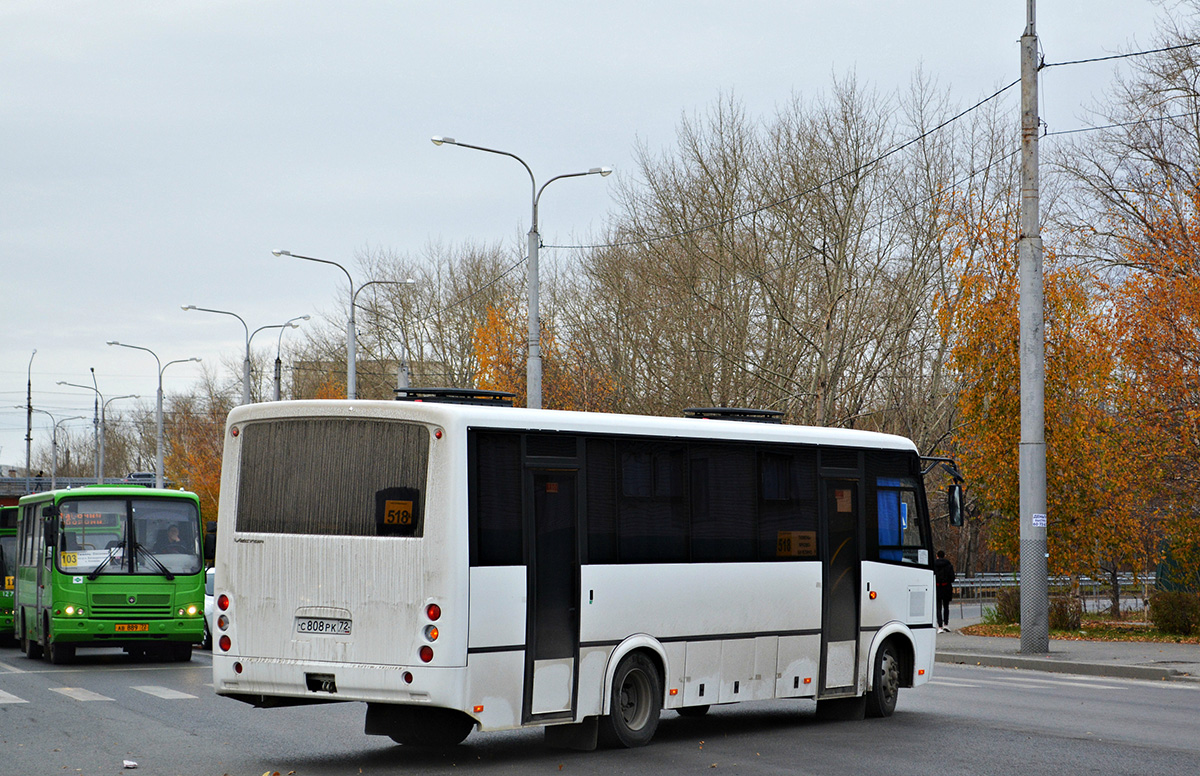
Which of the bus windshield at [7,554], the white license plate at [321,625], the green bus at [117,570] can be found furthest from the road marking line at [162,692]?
the bus windshield at [7,554]

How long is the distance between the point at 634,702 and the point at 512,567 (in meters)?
1.84

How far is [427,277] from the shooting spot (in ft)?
206

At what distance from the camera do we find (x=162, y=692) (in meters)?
16.8

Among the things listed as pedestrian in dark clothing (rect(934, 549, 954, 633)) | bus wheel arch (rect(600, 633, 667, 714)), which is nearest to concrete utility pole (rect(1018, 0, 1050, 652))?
pedestrian in dark clothing (rect(934, 549, 954, 633))

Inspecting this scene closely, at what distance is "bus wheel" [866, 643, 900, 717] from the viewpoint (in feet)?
45.8

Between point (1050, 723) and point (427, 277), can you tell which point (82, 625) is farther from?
point (427, 277)

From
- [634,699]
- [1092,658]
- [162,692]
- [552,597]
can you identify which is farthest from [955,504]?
[162,692]

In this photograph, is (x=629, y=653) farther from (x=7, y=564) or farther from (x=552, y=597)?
(x=7, y=564)

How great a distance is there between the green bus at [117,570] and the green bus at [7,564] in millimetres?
4867

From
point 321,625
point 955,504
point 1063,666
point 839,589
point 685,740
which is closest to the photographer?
point 321,625

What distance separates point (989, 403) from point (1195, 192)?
5342 millimetres

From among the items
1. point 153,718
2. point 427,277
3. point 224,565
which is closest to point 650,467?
point 224,565

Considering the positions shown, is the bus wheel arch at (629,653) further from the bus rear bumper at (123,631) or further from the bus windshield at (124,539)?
the bus windshield at (124,539)

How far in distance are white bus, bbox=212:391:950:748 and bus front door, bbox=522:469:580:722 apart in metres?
0.01
